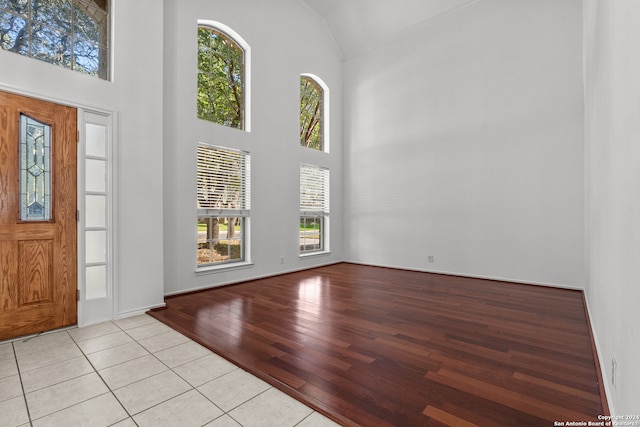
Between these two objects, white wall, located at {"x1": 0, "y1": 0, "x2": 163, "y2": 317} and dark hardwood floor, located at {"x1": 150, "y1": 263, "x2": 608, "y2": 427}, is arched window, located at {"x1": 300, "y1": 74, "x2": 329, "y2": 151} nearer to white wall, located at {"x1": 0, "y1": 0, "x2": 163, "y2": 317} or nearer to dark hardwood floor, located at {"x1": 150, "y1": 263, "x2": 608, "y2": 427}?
white wall, located at {"x1": 0, "y1": 0, "x2": 163, "y2": 317}

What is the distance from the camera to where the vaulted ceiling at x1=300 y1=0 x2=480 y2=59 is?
217 inches

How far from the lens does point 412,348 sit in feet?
7.95

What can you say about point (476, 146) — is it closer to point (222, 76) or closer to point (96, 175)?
point (222, 76)

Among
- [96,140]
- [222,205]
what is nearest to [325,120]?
[222,205]

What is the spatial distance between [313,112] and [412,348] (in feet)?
17.4

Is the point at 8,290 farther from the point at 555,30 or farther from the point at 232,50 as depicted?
the point at 555,30

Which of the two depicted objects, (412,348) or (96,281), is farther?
(96,281)

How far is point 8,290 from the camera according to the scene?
2592mm

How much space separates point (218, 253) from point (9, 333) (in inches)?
93.6

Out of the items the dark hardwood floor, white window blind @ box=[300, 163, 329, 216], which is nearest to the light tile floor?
the dark hardwood floor

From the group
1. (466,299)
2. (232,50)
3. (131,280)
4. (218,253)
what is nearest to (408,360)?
(466,299)

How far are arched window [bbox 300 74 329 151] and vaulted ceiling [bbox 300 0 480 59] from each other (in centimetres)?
119

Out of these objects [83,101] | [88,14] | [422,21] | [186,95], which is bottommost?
[83,101]

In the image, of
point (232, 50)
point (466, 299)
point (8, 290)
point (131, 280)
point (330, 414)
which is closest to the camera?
point (330, 414)
